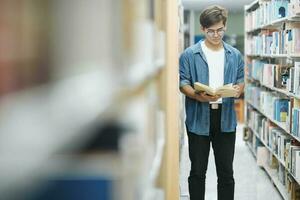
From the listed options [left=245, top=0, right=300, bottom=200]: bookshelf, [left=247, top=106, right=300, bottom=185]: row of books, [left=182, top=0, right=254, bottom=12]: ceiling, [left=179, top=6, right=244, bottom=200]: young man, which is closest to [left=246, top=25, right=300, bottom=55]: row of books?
[left=245, top=0, right=300, bottom=200]: bookshelf

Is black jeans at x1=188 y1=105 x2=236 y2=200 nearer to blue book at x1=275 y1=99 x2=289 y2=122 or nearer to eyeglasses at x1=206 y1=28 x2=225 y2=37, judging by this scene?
eyeglasses at x1=206 y1=28 x2=225 y2=37

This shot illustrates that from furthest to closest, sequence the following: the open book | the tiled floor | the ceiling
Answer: the ceiling, the tiled floor, the open book

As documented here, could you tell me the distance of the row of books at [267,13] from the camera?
4.88 metres

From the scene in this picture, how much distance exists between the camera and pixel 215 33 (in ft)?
9.99

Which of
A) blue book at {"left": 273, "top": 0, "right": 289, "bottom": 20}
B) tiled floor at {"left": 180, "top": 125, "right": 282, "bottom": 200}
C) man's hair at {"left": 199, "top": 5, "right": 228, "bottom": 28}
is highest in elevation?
blue book at {"left": 273, "top": 0, "right": 289, "bottom": 20}

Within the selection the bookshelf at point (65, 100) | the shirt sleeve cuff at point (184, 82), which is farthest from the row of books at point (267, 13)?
the bookshelf at point (65, 100)

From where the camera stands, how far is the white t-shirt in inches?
119

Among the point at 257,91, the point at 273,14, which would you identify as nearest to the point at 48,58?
the point at 273,14

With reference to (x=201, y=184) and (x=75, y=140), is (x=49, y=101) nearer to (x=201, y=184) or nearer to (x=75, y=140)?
(x=75, y=140)

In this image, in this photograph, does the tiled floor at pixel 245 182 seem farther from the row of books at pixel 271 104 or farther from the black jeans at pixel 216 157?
the black jeans at pixel 216 157

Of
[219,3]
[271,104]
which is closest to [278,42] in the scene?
[271,104]

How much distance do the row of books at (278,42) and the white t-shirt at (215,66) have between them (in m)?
1.20

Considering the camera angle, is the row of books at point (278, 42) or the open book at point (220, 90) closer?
the open book at point (220, 90)

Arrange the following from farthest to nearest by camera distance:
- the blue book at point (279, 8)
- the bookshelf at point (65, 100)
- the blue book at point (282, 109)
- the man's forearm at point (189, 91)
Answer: the blue book at point (279, 8), the blue book at point (282, 109), the man's forearm at point (189, 91), the bookshelf at point (65, 100)
